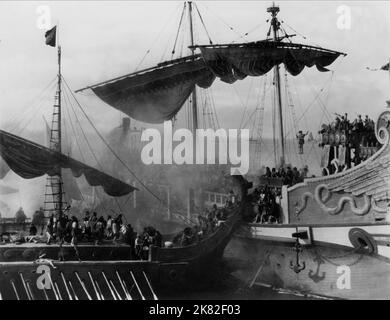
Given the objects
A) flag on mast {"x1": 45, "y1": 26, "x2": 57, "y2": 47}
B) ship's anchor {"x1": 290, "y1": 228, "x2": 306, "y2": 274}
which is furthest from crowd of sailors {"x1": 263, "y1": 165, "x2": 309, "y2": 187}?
flag on mast {"x1": 45, "y1": 26, "x2": 57, "y2": 47}

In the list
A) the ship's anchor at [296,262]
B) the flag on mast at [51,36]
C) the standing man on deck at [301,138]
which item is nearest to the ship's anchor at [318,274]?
the ship's anchor at [296,262]

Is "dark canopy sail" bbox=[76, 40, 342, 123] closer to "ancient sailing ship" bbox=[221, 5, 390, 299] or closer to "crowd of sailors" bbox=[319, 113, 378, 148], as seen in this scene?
"ancient sailing ship" bbox=[221, 5, 390, 299]

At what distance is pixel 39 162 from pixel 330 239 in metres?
6.11

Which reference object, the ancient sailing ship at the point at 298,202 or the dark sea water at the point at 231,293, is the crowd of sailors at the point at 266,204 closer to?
the ancient sailing ship at the point at 298,202

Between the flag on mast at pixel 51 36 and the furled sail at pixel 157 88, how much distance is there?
1.32m

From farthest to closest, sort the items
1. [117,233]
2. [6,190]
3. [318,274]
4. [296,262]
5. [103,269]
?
[6,190] < [117,233] < [296,262] < [318,274] < [103,269]

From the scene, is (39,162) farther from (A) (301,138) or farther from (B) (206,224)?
(A) (301,138)

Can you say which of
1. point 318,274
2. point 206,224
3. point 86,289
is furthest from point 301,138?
point 86,289

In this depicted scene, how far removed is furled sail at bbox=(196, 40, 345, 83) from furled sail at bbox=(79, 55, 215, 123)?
429 mm

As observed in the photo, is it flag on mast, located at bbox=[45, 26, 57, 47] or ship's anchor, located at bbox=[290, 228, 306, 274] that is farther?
ship's anchor, located at bbox=[290, 228, 306, 274]

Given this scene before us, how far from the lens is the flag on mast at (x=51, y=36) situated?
32.3 ft

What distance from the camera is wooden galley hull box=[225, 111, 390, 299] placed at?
30.2 feet

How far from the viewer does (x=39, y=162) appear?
1055 cm
